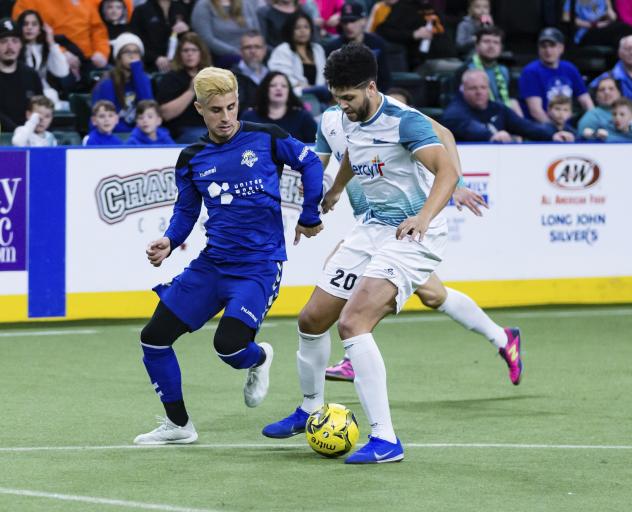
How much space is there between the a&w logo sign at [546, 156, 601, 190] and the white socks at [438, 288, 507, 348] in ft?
13.1

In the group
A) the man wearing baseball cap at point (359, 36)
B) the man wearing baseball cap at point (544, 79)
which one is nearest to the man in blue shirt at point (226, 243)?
the man wearing baseball cap at point (359, 36)

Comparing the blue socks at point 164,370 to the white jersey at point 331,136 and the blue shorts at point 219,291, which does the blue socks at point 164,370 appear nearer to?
the blue shorts at point 219,291

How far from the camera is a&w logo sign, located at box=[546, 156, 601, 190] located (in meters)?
12.9

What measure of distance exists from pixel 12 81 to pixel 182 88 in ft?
5.08

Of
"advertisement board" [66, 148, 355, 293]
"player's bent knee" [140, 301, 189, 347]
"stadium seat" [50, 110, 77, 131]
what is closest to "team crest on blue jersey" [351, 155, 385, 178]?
"player's bent knee" [140, 301, 189, 347]

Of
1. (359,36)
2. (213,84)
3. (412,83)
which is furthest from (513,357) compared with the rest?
(412,83)

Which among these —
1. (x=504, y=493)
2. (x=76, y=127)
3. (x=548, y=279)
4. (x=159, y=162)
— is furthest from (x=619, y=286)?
(x=504, y=493)

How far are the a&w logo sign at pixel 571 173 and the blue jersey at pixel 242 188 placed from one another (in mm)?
5967

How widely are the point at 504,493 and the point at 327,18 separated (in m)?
11.1

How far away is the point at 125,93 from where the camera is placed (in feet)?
44.0

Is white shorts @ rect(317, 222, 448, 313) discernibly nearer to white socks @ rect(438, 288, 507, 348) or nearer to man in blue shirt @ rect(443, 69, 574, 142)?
white socks @ rect(438, 288, 507, 348)

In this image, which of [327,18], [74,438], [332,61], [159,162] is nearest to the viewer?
[332,61]

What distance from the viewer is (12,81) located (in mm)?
13273

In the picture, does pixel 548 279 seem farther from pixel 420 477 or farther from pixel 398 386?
pixel 420 477
